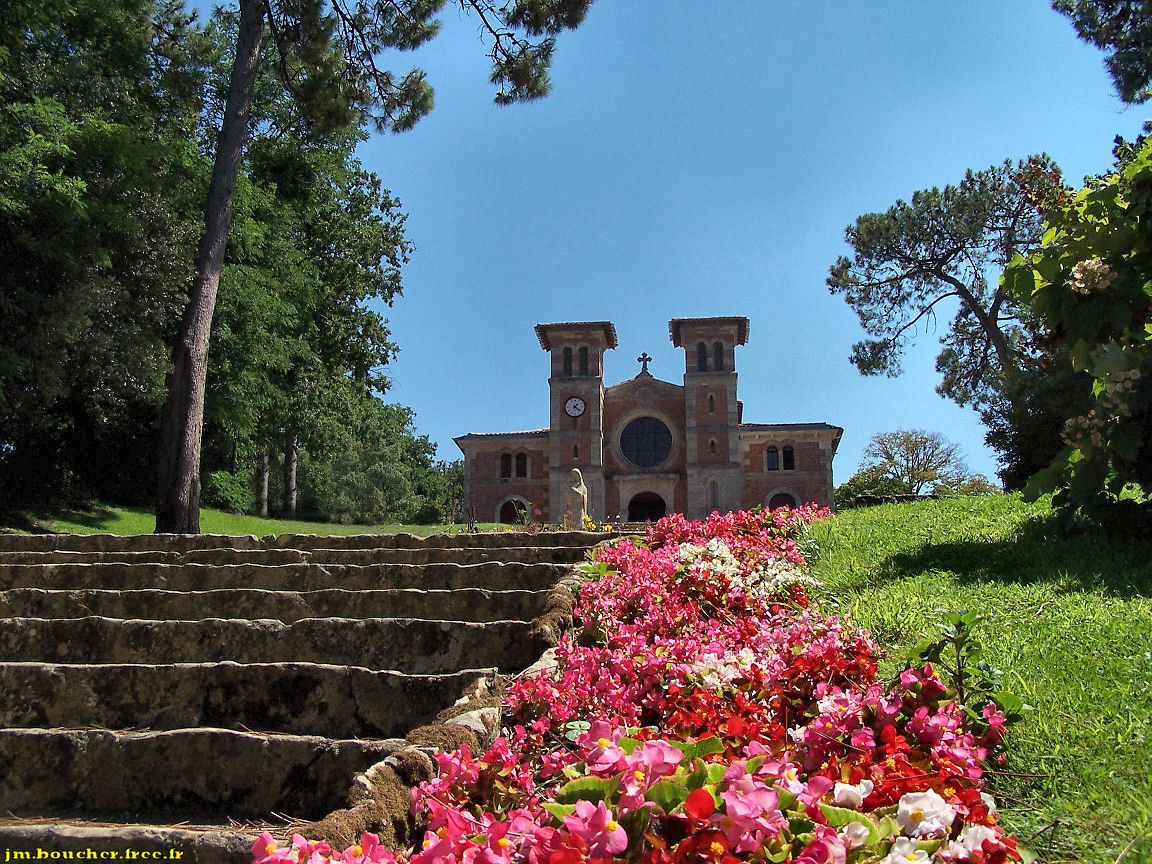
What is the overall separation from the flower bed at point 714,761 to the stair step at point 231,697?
2.22 ft

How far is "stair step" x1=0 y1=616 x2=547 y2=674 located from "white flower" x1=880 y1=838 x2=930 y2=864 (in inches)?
105

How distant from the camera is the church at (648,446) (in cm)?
3934

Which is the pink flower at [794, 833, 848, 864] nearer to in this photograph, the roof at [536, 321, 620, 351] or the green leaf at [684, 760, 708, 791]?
the green leaf at [684, 760, 708, 791]

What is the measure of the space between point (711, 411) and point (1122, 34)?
26.0m

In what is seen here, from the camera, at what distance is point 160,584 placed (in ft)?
20.0

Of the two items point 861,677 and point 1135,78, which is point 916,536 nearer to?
point 861,677

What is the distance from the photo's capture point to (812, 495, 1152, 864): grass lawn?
2.15 metres

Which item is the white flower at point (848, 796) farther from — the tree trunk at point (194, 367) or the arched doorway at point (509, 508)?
the arched doorway at point (509, 508)

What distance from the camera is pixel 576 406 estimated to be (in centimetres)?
4028

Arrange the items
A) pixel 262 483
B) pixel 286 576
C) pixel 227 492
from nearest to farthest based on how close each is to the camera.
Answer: pixel 286 576
pixel 227 492
pixel 262 483

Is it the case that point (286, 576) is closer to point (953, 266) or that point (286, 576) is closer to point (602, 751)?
point (602, 751)

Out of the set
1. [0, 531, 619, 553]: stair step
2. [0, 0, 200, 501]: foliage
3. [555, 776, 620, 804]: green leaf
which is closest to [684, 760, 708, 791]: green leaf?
[555, 776, 620, 804]: green leaf

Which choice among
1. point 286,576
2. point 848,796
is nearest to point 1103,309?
point 848,796

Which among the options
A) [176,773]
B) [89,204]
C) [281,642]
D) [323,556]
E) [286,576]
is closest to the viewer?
[176,773]
